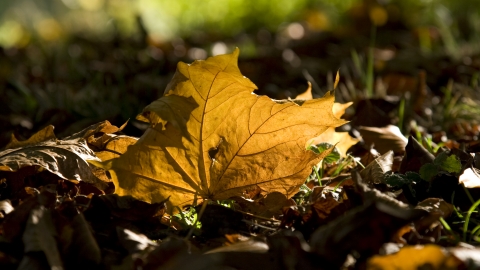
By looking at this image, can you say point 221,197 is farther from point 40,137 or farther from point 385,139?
point 385,139

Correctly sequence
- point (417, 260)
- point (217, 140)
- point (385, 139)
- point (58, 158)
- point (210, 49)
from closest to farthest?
point (417, 260)
point (217, 140)
point (58, 158)
point (385, 139)
point (210, 49)

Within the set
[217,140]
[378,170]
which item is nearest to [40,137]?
[217,140]

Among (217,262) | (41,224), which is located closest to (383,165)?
(217,262)

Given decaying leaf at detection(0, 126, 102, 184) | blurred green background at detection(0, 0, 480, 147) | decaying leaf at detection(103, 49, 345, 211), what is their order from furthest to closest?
blurred green background at detection(0, 0, 480, 147) → decaying leaf at detection(0, 126, 102, 184) → decaying leaf at detection(103, 49, 345, 211)

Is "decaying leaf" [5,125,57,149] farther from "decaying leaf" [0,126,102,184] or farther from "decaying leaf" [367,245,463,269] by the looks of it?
"decaying leaf" [367,245,463,269]

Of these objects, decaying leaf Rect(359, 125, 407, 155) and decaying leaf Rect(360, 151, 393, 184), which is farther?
decaying leaf Rect(359, 125, 407, 155)

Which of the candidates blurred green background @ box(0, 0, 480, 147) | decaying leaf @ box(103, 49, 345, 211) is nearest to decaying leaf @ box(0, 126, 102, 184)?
decaying leaf @ box(103, 49, 345, 211)
